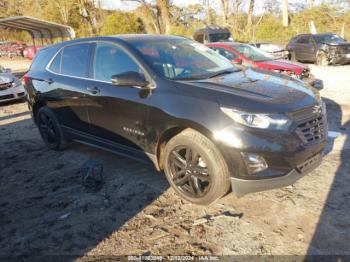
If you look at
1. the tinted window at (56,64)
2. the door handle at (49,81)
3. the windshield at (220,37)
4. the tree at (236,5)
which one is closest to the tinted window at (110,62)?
the tinted window at (56,64)

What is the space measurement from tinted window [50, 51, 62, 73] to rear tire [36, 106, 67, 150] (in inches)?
26.5

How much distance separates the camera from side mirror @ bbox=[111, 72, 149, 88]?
376 cm

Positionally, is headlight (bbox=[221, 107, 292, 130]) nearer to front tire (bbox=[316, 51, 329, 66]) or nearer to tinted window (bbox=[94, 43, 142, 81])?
tinted window (bbox=[94, 43, 142, 81])

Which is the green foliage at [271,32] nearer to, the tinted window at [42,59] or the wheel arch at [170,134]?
the tinted window at [42,59]

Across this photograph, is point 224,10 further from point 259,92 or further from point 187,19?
point 259,92

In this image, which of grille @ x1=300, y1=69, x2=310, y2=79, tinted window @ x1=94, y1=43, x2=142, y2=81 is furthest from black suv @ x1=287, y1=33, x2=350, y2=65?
tinted window @ x1=94, y1=43, x2=142, y2=81

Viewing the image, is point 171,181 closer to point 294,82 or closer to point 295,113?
point 295,113

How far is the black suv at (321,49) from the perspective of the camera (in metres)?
15.3

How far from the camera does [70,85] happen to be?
4.82 meters

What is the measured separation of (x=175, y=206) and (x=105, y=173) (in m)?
1.38

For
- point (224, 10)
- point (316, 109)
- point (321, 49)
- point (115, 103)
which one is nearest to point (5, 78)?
point (115, 103)

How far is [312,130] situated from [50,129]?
13.6 feet

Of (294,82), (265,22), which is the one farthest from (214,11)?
(294,82)

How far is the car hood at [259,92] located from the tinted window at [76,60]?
178 cm
